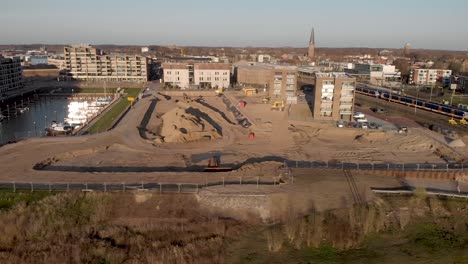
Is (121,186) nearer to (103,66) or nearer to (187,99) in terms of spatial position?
(187,99)

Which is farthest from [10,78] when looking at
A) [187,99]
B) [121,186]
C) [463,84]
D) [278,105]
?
[463,84]

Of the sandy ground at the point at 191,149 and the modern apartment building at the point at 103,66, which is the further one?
the modern apartment building at the point at 103,66

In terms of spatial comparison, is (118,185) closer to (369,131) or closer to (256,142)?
(256,142)

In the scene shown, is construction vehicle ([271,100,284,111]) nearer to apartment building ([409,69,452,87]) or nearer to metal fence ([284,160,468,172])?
metal fence ([284,160,468,172])

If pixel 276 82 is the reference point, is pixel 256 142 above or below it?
below

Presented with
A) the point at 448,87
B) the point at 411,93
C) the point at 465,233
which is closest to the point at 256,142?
the point at 465,233

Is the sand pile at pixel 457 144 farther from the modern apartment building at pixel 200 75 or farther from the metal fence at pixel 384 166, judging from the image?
the modern apartment building at pixel 200 75

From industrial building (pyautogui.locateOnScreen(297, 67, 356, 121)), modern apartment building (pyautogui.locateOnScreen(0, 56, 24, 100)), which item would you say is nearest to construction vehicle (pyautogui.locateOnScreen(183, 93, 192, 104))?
industrial building (pyautogui.locateOnScreen(297, 67, 356, 121))

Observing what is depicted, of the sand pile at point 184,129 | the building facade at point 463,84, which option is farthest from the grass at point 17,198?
the building facade at point 463,84
